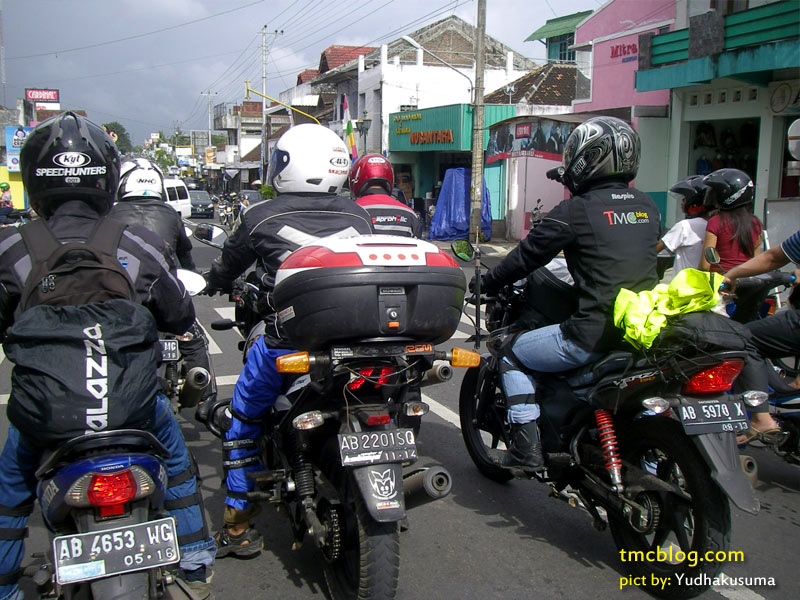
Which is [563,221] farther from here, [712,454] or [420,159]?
[420,159]

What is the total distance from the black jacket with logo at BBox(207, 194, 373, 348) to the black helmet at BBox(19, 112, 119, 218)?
887mm

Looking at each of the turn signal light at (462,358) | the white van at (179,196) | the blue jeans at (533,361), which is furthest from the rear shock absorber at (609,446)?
the white van at (179,196)

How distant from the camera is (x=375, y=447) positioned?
8.88ft

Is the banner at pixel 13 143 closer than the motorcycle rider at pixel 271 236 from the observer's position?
No

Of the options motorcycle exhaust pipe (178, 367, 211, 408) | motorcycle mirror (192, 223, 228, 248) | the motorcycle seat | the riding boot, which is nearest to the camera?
the motorcycle seat

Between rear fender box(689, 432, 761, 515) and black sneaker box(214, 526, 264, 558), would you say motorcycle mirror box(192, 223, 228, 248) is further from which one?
rear fender box(689, 432, 761, 515)

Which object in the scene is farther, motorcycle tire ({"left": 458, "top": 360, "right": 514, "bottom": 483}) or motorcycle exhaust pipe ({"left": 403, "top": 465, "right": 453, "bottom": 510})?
motorcycle tire ({"left": 458, "top": 360, "right": 514, "bottom": 483})

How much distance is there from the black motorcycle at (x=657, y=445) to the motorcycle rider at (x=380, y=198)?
257cm

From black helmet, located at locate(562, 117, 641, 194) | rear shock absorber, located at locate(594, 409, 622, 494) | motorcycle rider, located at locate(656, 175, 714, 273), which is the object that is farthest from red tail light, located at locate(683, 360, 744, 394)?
motorcycle rider, located at locate(656, 175, 714, 273)

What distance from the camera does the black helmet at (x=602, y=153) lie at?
3598 mm

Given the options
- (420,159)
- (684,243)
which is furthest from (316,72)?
(684,243)

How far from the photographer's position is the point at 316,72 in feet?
186

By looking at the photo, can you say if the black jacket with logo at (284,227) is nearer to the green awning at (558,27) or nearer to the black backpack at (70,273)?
the black backpack at (70,273)

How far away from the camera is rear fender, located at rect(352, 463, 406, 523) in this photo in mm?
2621
